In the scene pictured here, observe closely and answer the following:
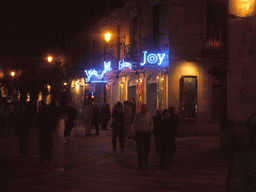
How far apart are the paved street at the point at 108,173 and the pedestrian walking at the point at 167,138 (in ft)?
0.95

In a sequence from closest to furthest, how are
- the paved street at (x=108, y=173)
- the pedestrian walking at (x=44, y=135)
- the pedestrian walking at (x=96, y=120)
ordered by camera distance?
the paved street at (x=108, y=173), the pedestrian walking at (x=44, y=135), the pedestrian walking at (x=96, y=120)

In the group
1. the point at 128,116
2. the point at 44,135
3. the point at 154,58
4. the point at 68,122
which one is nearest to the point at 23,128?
the point at 44,135

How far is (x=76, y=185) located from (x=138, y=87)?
15.9 meters

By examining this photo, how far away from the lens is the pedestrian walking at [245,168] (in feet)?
8.54

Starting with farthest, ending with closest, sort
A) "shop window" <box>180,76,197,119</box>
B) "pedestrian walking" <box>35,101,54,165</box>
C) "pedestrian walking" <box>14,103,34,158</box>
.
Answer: "shop window" <box>180,76,197,119</box>, "pedestrian walking" <box>14,103,34,158</box>, "pedestrian walking" <box>35,101,54,165</box>

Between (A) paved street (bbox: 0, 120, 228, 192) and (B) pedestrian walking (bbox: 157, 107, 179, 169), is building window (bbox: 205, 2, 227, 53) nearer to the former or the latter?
(A) paved street (bbox: 0, 120, 228, 192)

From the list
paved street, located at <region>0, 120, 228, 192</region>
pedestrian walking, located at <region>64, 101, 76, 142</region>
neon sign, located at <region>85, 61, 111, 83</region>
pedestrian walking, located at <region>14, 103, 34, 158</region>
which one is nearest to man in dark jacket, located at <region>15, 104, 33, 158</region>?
pedestrian walking, located at <region>14, 103, 34, 158</region>

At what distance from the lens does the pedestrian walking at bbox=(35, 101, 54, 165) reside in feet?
33.5

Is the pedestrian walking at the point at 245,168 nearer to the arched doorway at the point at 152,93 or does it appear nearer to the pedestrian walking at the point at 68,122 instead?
the pedestrian walking at the point at 68,122

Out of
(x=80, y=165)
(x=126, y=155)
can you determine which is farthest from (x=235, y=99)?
(x=80, y=165)

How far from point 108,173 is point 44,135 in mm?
2576

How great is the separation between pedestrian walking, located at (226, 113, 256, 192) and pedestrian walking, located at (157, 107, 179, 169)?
7.00 m

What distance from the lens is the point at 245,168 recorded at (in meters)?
2.62

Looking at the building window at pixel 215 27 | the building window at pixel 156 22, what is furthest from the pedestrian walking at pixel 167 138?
the building window at pixel 156 22
